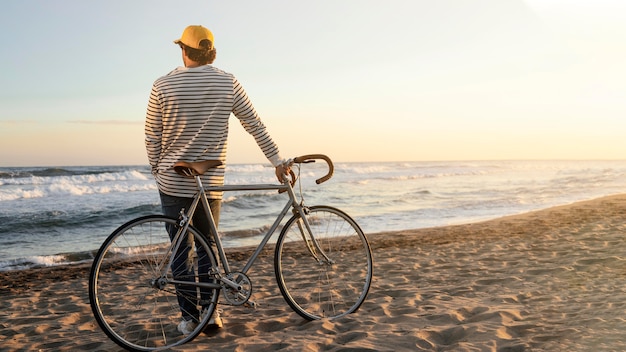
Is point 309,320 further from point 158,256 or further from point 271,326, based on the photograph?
point 158,256

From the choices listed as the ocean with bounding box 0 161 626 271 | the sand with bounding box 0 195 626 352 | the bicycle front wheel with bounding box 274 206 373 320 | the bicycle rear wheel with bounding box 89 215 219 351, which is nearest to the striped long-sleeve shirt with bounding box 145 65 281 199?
the bicycle rear wheel with bounding box 89 215 219 351

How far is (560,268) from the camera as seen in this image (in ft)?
18.4

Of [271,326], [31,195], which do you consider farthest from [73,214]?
[271,326]

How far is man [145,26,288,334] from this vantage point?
10.5ft

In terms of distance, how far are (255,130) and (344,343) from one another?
4.64 feet

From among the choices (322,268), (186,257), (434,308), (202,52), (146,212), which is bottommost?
(146,212)

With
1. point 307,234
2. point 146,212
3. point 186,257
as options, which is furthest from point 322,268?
point 146,212

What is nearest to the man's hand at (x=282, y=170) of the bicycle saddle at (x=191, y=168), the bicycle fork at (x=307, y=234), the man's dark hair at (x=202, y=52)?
the bicycle fork at (x=307, y=234)

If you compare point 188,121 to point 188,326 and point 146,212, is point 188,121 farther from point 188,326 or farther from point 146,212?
point 146,212

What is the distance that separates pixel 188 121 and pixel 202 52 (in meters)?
0.42

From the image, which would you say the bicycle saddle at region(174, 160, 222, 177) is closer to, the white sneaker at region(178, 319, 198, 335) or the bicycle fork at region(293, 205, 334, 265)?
the bicycle fork at region(293, 205, 334, 265)

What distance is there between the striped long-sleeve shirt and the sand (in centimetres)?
104

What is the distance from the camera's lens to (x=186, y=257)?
3.20m

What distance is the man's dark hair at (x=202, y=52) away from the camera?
3.21 metres
